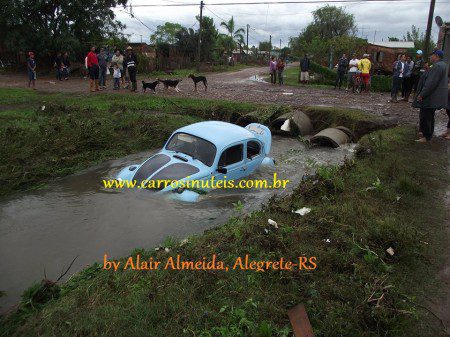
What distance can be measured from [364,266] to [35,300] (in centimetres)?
360

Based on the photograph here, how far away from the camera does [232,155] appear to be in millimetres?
8398

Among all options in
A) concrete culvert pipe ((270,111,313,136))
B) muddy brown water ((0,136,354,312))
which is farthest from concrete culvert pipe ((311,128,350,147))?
muddy brown water ((0,136,354,312))

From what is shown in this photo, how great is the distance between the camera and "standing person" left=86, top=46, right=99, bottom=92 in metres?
16.4

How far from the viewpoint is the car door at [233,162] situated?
26.6ft

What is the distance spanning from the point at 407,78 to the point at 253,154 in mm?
10642

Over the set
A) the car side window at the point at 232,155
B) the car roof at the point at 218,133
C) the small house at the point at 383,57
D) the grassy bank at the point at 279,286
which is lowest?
the grassy bank at the point at 279,286

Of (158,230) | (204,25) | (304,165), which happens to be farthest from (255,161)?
(204,25)

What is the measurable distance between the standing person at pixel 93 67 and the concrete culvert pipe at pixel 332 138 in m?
10.3

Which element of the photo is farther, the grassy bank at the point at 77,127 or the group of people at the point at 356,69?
the group of people at the point at 356,69

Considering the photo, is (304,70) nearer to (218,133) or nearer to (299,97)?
(299,97)

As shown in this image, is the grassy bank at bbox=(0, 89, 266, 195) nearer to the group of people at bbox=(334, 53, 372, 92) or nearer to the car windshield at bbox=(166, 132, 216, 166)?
the car windshield at bbox=(166, 132, 216, 166)

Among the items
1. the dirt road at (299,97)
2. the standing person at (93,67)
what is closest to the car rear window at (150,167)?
the dirt road at (299,97)

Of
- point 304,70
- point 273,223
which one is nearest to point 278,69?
point 304,70

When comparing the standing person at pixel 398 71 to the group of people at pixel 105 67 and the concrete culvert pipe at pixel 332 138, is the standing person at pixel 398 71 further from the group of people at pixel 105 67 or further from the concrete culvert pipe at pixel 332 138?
the group of people at pixel 105 67
